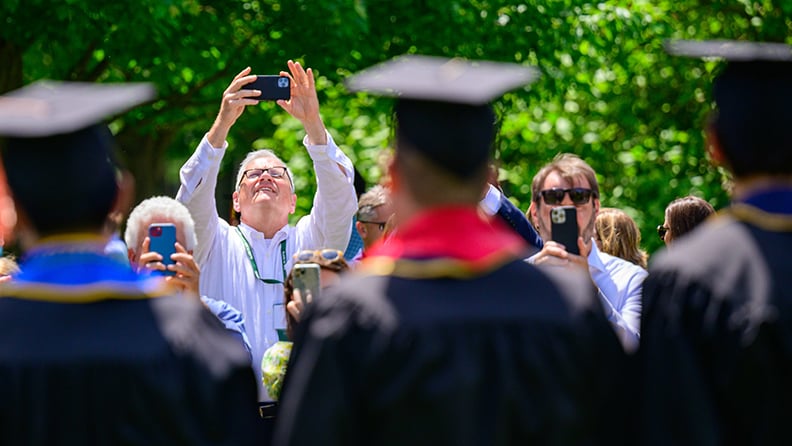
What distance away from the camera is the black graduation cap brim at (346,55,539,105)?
3.11 metres

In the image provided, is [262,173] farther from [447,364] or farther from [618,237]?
[447,364]

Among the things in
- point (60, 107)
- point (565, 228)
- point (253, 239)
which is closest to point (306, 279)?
point (565, 228)

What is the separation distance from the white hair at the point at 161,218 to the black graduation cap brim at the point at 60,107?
174 cm

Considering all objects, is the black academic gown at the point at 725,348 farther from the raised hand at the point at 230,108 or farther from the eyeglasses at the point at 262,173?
the eyeglasses at the point at 262,173

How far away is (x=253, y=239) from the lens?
20.5 feet

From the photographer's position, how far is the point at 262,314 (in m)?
5.96

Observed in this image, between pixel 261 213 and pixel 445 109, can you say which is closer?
pixel 445 109

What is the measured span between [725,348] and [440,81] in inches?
36.8

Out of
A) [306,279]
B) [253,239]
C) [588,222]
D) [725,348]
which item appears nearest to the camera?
[725,348]

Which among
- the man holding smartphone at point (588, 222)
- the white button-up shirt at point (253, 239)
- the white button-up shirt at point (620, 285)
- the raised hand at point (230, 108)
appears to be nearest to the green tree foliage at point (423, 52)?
the raised hand at point (230, 108)

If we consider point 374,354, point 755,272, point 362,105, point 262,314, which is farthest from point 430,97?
point 362,105

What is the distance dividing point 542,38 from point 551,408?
30.2 feet

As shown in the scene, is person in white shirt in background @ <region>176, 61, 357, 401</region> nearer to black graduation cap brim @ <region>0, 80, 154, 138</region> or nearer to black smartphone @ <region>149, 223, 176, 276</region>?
black smartphone @ <region>149, 223, 176, 276</region>

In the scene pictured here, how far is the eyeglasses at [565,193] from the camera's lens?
5629 millimetres
